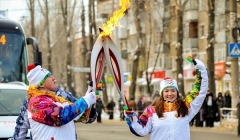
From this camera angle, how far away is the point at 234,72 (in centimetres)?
2306

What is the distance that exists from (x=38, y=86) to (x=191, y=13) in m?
43.7

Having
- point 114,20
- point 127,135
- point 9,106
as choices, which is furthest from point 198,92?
point 127,135

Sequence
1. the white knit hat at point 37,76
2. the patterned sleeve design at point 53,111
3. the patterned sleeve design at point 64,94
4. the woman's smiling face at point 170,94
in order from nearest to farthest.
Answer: the patterned sleeve design at point 53,111
the white knit hat at point 37,76
the patterned sleeve design at point 64,94
the woman's smiling face at point 170,94

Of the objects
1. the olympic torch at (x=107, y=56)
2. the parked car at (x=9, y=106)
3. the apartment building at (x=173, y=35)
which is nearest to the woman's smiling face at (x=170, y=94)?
the olympic torch at (x=107, y=56)

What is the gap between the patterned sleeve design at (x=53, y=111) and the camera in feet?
19.7

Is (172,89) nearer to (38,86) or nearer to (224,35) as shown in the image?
(38,86)

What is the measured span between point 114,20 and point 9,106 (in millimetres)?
4568

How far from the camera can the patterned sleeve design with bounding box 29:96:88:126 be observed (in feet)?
19.7

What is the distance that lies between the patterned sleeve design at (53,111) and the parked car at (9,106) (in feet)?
12.2

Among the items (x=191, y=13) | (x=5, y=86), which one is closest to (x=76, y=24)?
(x=191, y=13)

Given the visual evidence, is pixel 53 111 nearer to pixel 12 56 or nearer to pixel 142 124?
pixel 142 124

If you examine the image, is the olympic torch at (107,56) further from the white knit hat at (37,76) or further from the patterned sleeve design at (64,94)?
the white knit hat at (37,76)

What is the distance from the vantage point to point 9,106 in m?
11.0

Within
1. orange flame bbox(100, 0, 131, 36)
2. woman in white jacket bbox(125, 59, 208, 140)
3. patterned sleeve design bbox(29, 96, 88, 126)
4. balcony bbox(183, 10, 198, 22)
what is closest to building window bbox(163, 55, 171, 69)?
balcony bbox(183, 10, 198, 22)
